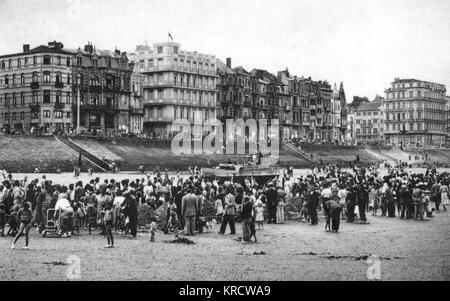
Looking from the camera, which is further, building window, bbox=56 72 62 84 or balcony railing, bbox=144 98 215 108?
balcony railing, bbox=144 98 215 108

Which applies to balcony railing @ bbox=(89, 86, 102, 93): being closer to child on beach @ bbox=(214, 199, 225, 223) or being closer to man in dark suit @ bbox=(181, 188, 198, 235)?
child on beach @ bbox=(214, 199, 225, 223)

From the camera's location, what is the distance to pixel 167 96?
93.5 m

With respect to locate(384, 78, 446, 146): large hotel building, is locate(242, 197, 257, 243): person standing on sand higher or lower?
lower

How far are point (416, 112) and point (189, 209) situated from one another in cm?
6161

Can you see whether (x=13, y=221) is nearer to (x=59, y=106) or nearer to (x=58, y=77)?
(x=59, y=106)

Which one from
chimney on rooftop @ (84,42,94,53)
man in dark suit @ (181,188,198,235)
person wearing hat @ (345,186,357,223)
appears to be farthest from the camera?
chimney on rooftop @ (84,42,94,53)

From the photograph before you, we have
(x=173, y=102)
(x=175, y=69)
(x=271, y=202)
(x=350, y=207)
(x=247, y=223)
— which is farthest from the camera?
(x=173, y=102)

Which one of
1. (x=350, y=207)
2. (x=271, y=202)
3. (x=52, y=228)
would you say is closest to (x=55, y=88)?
(x=271, y=202)

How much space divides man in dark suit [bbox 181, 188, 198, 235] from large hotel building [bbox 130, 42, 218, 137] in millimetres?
68754

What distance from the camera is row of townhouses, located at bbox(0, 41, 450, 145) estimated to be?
74.2 metres

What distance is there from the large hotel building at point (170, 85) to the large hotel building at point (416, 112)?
31.0 m

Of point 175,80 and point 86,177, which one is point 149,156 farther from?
point 175,80

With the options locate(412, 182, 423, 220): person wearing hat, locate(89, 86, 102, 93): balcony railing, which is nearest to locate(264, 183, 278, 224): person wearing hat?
locate(412, 182, 423, 220): person wearing hat

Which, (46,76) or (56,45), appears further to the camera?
(56,45)
